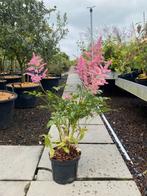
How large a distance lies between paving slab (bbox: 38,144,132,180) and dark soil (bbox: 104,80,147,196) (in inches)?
5.2

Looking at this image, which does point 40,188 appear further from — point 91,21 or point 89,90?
point 91,21

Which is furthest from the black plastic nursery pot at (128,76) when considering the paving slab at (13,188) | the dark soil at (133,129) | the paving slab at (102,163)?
the paving slab at (13,188)

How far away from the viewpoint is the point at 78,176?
8.14ft

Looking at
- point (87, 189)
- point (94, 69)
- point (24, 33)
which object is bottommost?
point (87, 189)

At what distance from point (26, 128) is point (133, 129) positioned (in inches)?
60.6

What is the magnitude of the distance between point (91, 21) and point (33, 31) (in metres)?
1.45

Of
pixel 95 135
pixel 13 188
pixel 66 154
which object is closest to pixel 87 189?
pixel 66 154

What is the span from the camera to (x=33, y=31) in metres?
5.98

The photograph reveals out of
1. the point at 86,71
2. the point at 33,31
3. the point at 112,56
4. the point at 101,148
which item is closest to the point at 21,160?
the point at 101,148

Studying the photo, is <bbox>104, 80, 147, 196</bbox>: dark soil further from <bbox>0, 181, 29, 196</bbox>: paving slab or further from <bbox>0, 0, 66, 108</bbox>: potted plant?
<bbox>0, 0, 66, 108</bbox>: potted plant

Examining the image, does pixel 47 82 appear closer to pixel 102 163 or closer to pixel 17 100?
pixel 17 100

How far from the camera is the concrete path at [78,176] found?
88.6 inches

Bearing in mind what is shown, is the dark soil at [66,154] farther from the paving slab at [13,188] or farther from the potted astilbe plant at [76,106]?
the paving slab at [13,188]

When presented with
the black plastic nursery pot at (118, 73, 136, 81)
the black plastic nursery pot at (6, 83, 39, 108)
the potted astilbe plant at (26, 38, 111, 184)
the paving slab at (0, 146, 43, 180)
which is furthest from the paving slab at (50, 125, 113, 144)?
the black plastic nursery pot at (118, 73, 136, 81)
